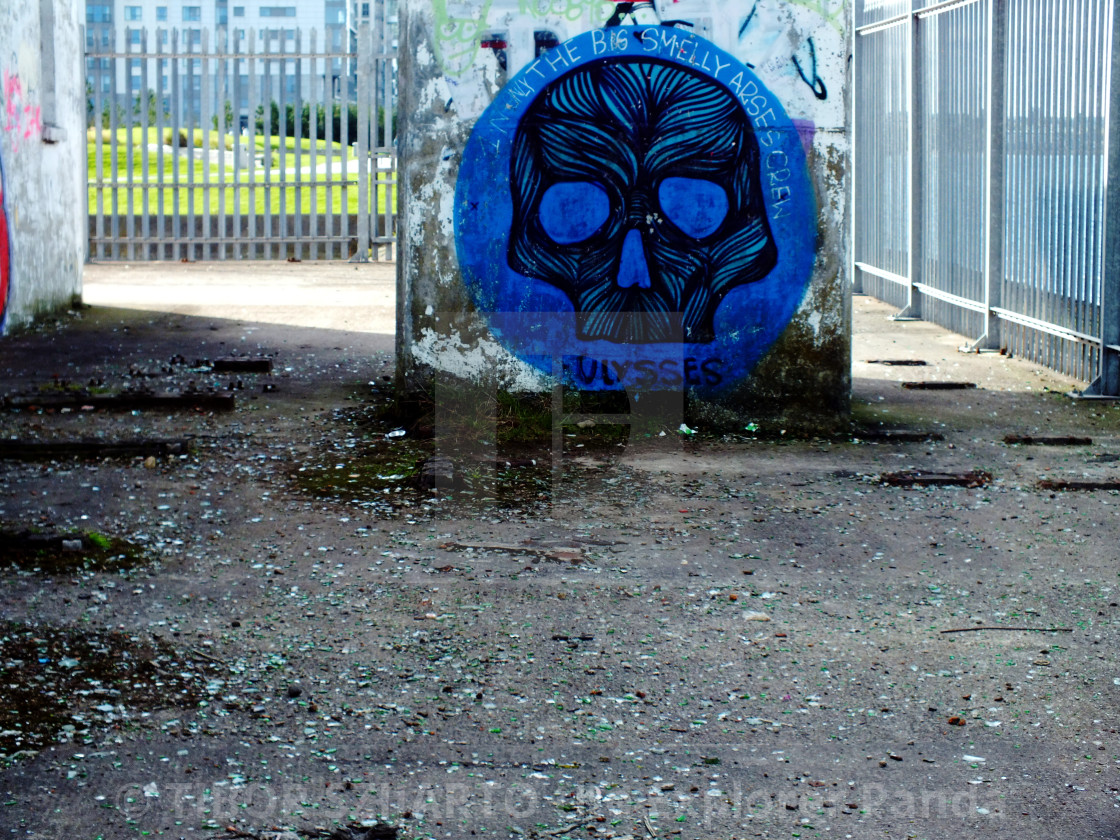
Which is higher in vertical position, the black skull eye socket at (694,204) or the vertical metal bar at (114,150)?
the vertical metal bar at (114,150)

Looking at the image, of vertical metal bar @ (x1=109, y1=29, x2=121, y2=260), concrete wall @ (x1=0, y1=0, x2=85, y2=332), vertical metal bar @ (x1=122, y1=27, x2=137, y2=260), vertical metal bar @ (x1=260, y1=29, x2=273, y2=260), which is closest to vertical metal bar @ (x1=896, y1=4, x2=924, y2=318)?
concrete wall @ (x1=0, y1=0, x2=85, y2=332)

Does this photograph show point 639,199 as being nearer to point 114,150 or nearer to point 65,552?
point 65,552

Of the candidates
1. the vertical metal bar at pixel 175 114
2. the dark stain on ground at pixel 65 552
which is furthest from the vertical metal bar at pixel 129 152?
the dark stain on ground at pixel 65 552

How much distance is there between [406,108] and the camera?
6.83 m

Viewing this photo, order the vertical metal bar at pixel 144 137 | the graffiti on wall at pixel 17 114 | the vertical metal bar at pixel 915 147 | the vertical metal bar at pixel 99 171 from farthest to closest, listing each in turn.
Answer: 1. the vertical metal bar at pixel 144 137
2. the vertical metal bar at pixel 99 171
3. the vertical metal bar at pixel 915 147
4. the graffiti on wall at pixel 17 114

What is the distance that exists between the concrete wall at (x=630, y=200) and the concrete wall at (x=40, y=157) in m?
4.38

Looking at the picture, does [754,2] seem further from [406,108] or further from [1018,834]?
[1018,834]

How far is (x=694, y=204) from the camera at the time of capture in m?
6.91

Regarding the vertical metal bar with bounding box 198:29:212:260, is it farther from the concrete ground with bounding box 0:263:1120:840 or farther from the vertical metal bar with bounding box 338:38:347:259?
the concrete ground with bounding box 0:263:1120:840

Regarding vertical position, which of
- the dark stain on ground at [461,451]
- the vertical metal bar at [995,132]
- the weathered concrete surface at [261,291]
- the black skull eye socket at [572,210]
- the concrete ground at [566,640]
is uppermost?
the vertical metal bar at [995,132]

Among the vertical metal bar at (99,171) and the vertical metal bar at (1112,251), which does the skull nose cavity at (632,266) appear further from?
the vertical metal bar at (99,171)

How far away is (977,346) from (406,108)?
495 cm

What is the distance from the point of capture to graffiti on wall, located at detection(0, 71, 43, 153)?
979 centimetres

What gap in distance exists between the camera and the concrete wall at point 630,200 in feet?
22.1
